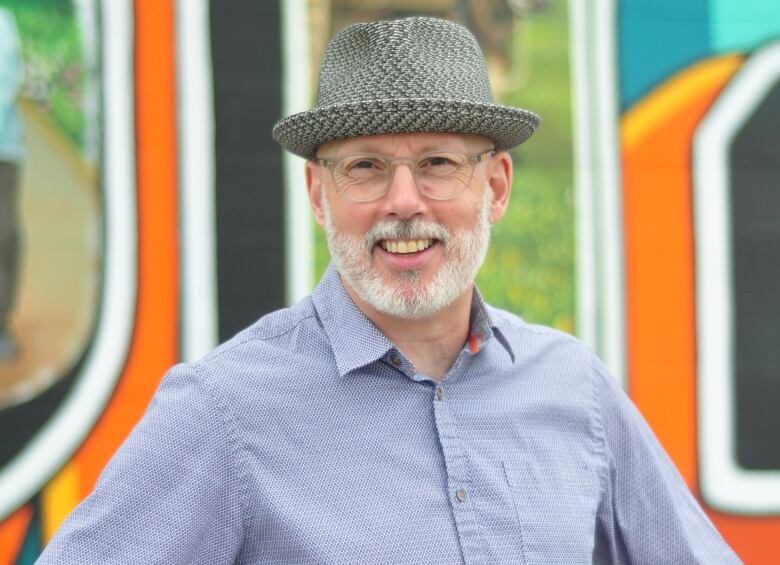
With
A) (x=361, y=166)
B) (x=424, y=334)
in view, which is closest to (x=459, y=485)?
(x=424, y=334)

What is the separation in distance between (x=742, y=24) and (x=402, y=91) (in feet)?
6.63

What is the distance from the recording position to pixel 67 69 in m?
2.96

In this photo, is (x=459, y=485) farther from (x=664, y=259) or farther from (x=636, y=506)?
(x=664, y=259)

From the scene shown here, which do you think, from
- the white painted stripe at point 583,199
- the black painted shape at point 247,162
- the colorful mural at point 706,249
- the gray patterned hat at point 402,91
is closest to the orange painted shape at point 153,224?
the black painted shape at point 247,162

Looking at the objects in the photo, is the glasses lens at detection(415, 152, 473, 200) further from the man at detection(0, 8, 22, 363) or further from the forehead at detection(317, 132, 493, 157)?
the man at detection(0, 8, 22, 363)

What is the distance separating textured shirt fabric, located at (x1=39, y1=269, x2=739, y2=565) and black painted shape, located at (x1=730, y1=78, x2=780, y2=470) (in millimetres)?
1633

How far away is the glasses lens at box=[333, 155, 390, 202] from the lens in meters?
1.58

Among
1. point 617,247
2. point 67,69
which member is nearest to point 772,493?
point 617,247

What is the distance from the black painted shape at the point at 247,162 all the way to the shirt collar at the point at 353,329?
1383 millimetres

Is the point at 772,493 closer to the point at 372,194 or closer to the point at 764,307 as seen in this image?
the point at 764,307

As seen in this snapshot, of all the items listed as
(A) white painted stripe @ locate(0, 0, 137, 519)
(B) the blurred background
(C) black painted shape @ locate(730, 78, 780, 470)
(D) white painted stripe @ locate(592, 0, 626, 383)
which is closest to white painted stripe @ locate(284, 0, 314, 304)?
(B) the blurred background

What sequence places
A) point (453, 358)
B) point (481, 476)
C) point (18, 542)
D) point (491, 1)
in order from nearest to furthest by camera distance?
point (481, 476), point (453, 358), point (18, 542), point (491, 1)

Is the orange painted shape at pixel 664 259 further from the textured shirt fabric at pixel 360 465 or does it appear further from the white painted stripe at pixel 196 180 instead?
the textured shirt fabric at pixel 360 465

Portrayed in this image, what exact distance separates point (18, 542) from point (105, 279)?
70cm
